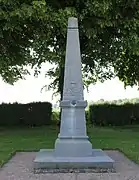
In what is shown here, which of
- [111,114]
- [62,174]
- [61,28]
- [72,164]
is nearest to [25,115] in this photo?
[111,114]

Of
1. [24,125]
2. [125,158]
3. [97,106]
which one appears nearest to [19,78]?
[24,125]

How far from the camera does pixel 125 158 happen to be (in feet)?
38.5

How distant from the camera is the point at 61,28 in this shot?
1803 centimetres

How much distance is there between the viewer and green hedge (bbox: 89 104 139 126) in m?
27.8

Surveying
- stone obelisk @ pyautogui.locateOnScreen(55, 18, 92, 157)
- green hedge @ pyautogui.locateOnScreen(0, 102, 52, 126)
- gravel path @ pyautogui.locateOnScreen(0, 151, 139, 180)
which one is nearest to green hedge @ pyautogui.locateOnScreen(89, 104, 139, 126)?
green hedge @ pyautogui.locateOnScreen(0, 102, 52, 126)

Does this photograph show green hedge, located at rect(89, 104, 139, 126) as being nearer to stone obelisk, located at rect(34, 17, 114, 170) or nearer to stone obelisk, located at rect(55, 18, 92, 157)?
stone obelisk, located at rect(34, 17, 114, 170)

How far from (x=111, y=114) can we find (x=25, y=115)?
5642mm

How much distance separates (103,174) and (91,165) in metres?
0.52

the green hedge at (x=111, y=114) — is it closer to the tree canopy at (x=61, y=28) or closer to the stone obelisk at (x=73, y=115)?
the tree canopy at (x=61, y=28)

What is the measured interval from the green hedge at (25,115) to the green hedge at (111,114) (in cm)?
307

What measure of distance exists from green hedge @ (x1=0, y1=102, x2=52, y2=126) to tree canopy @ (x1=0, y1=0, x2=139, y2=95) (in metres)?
5.04

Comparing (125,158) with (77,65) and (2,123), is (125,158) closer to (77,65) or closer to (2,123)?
(77,65)

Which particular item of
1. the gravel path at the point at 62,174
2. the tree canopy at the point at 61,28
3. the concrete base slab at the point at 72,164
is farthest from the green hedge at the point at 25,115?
the concrete base slab at the point at 72,164

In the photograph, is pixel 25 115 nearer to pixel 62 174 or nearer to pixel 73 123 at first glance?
pixel 73 123
